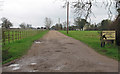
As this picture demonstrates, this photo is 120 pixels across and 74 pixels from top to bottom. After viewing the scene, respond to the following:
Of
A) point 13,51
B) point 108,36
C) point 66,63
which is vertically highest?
point 108,36

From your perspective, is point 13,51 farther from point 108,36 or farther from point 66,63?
point 108,36

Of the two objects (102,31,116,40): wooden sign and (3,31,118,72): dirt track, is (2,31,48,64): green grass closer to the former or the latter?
(3,31,118,72): dirt track

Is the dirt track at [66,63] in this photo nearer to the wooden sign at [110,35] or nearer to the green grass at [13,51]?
the green grass at [13,51]

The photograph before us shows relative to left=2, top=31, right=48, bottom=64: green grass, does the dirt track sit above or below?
below

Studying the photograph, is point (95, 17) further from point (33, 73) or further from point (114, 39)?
point (33, 73)

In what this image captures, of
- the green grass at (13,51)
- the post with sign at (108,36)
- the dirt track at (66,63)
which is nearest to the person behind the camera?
the dirt track at (66,63)

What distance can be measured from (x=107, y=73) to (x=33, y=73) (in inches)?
105

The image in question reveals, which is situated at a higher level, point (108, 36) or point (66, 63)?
point (108, 36)

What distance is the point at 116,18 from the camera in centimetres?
1091

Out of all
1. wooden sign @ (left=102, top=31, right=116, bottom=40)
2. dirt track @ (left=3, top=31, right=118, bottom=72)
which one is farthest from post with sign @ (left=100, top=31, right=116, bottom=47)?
dirt track @ (left=3, top=31, right=118, bottom=72)

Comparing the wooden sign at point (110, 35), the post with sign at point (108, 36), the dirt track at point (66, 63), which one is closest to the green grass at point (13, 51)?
the dirt track at point (66, 63)

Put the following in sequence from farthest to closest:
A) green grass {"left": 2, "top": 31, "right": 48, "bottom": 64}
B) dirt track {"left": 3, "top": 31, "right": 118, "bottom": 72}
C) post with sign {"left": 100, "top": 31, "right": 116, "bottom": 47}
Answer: post with sign {"left": 100, "top": 31, "right": 116, "bottom": 47} → green grass {"left": 2, "top": 31, "right": 48, "bottom": 64} → dirt track {"left": 3, "top": 31, "right": 118, "bottom": 72}

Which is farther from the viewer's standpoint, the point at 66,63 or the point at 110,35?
the point at 110,35

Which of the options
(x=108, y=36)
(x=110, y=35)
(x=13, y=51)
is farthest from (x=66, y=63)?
(x=110, y=35)
